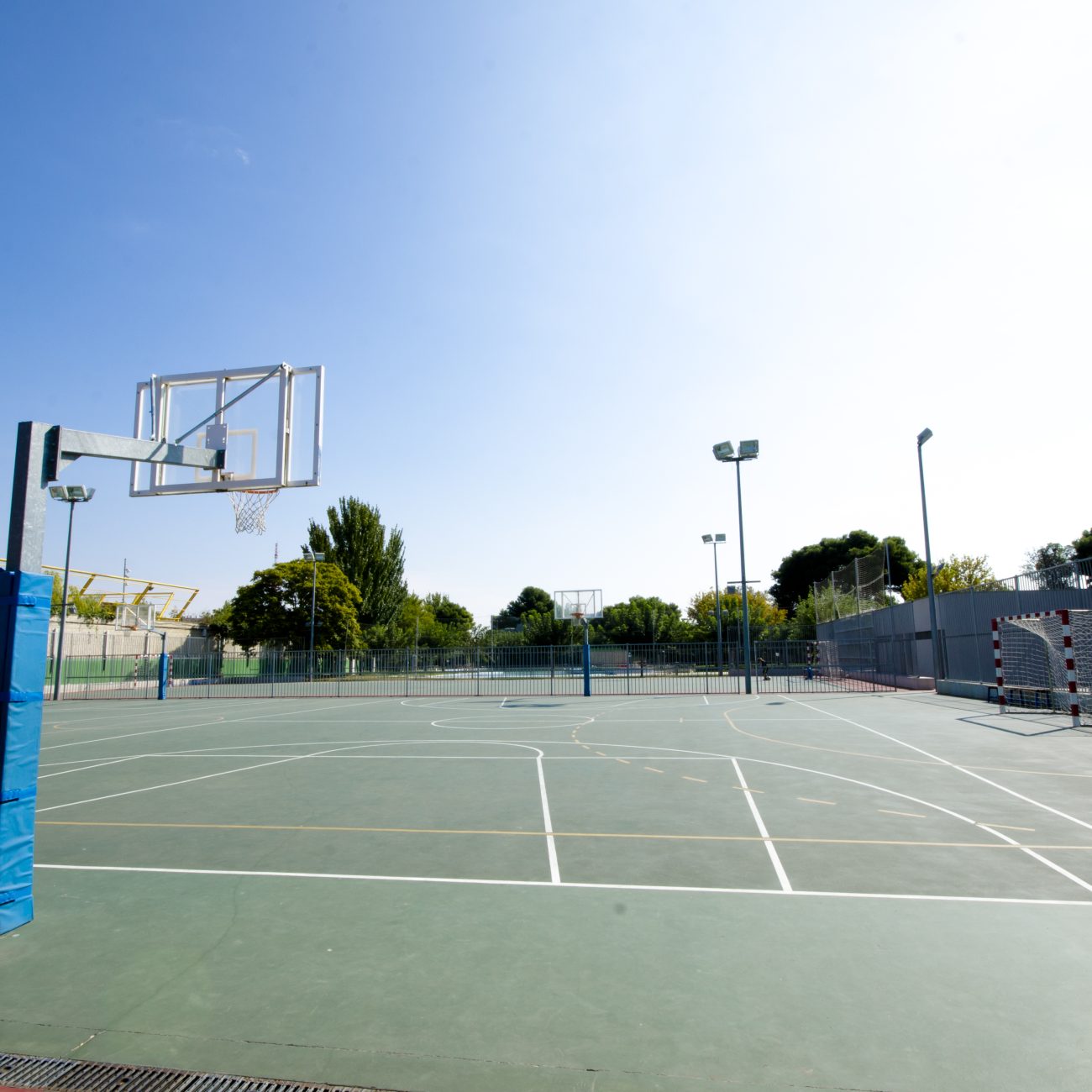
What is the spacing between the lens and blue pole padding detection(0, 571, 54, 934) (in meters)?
5.52

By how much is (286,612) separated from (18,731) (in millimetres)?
51190

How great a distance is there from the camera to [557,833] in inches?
331

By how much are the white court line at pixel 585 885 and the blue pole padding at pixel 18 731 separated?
1532 millimetres

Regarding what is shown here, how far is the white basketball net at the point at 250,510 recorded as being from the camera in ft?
40.3

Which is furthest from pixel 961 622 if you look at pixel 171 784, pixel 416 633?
pixel 416 633

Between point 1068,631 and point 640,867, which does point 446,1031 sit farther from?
point 1068,631

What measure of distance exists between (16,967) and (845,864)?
260 inches

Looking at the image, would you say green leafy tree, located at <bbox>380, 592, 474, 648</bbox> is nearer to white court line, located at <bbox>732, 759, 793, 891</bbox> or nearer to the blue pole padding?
white court line, located at <bbox>732, 759, 793, 891</bbox>

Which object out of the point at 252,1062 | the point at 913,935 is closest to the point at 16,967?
the point at 252,1062

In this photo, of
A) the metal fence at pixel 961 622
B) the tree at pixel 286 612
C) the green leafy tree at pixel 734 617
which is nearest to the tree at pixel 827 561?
the green leafy tree at pixel 734 617

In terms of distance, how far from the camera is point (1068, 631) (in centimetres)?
1844

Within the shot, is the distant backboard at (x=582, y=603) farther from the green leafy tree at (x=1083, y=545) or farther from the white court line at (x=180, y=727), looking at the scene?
the green leafy tree at (x=1083, y=545)

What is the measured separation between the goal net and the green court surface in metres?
8.48

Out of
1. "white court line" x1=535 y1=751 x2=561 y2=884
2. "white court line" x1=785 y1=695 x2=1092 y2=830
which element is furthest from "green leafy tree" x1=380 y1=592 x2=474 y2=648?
"white court line" x1=535 y1=751 x2=561 y2=884
